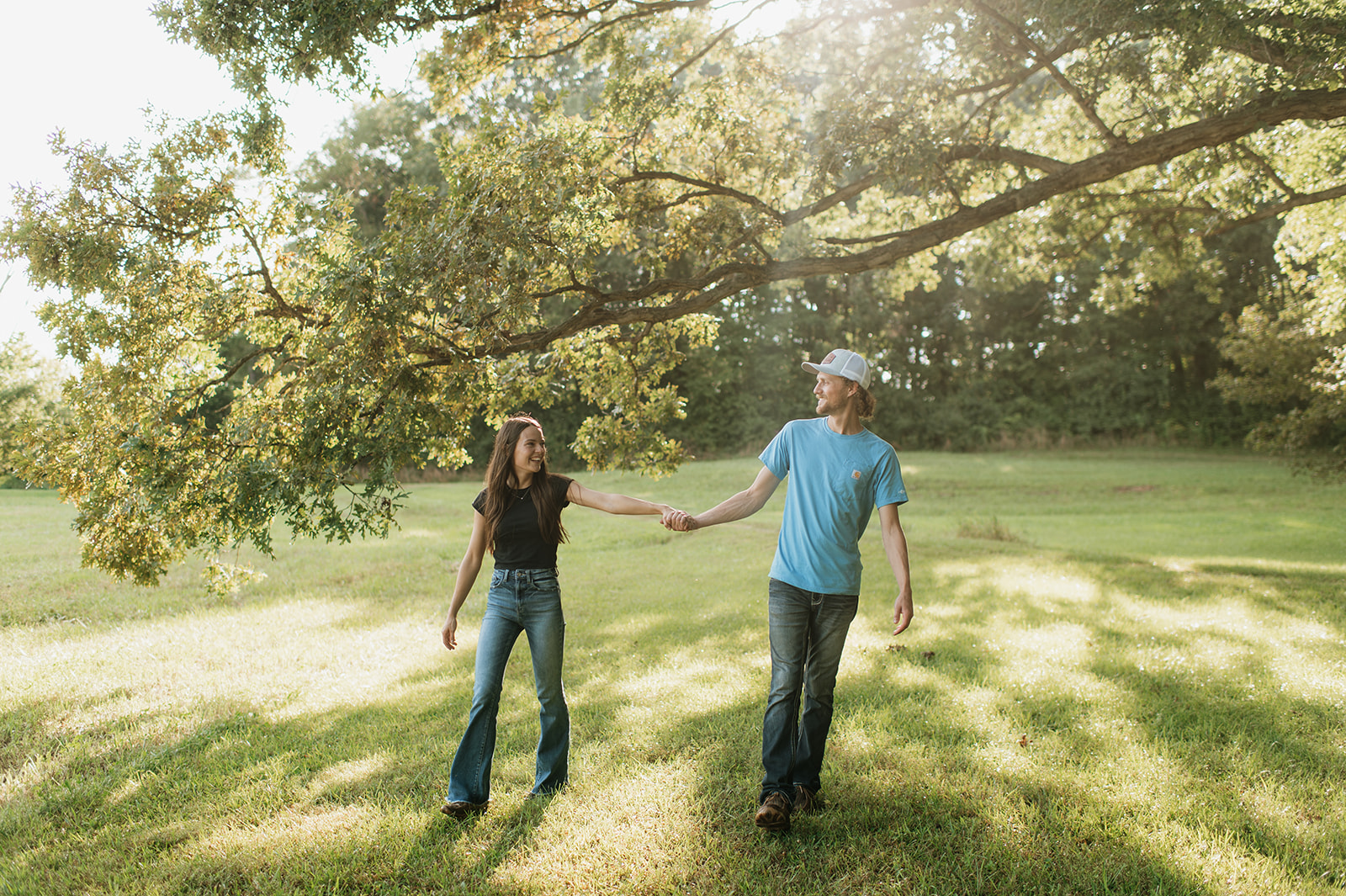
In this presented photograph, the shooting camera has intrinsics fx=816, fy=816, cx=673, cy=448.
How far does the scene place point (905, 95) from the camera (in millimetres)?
9328

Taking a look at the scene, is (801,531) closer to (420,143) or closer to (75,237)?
(75,237)

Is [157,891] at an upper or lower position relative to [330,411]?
lower

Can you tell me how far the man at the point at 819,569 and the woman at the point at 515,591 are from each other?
3.12ft

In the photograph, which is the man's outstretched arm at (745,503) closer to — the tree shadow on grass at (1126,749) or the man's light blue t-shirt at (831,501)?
the man's light blue t-shirt at (831,501)

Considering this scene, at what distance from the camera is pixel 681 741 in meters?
5.38

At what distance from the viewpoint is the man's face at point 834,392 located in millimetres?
4336

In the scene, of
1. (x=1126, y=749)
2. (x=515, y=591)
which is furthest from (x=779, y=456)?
(x=1126, y=749)

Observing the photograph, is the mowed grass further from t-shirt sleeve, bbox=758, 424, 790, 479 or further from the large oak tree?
t-shirt sleeve, bbox=758, 424, 790, 479

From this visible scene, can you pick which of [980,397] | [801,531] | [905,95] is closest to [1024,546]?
[905,95]

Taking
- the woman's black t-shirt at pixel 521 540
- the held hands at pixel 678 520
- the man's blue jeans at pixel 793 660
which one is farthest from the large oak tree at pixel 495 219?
the man's blue jeans at pixel 793 660

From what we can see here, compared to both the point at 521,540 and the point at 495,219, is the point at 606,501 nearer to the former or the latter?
the point at 521,540

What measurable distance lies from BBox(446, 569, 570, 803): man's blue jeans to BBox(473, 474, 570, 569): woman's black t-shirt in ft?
0.15

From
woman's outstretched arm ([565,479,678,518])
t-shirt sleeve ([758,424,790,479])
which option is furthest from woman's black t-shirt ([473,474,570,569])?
t-shirt sleeve ([758,424,790,479])

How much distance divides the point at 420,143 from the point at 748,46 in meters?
26.2
